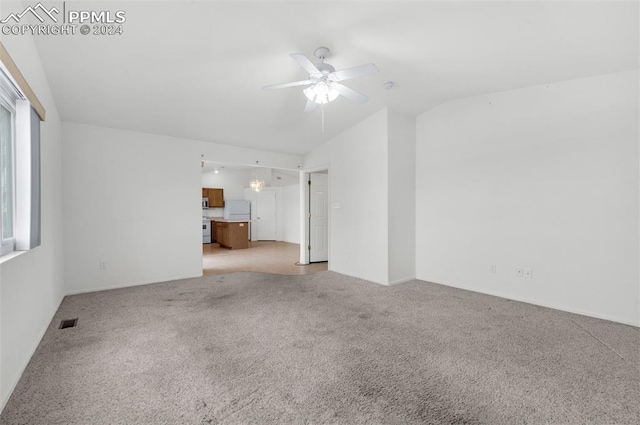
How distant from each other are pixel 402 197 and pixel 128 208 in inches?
163

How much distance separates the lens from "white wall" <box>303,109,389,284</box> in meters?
4.53

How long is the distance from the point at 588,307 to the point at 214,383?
3939mm

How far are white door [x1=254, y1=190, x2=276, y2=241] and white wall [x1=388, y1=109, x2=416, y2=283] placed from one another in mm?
6718

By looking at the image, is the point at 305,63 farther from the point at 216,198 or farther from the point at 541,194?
the point at 216,198

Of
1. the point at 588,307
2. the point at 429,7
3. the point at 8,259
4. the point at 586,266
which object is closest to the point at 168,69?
the point at 8,259

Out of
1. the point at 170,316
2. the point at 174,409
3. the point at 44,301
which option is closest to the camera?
the point at 174,409

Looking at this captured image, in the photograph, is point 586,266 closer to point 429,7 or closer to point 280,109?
point 429,7

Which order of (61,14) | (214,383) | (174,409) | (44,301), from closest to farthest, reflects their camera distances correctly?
(174,409), (214,383), (61,14), (44,301)

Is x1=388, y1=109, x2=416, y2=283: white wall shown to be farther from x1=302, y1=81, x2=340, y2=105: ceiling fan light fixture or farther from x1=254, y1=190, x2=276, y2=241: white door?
x1=254, y1=190, x2=276, y2=241: white door

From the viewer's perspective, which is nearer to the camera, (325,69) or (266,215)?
(325,69)

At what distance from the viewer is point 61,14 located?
7.06ft

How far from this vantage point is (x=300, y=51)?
109 inches

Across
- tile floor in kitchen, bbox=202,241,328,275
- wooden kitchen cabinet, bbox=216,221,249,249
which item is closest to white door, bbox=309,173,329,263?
tile floor in kitchen, bbox=202,241,328,275

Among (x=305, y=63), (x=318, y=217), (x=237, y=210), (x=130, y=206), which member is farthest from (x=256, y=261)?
(x=305, y=63)
